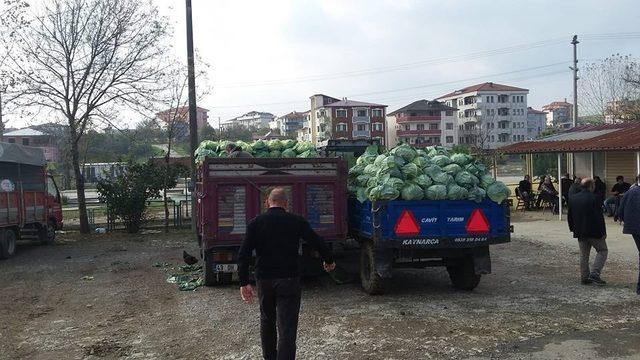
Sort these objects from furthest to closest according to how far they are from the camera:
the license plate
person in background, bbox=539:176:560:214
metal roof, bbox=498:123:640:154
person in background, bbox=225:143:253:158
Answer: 1. person in background, bbox=539:176:560:214
2. metal roof, bbox=498:123:640:154
3. person in background, bbox=225:143:253:158
4. the license plate

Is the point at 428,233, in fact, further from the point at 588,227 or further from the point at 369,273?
the point at 588,227

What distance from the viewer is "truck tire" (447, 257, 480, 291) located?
8.93m

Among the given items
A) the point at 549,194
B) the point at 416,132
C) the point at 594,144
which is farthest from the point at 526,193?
the point at 416,132

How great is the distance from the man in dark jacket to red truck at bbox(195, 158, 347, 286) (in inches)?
141

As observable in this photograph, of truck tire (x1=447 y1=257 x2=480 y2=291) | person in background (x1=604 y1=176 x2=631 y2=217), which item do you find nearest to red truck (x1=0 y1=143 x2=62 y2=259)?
truck tire (x1=447 y1=257 x2=480 y2=291)

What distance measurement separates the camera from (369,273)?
348 inches

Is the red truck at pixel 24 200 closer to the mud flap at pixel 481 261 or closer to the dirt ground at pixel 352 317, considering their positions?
the dirt ground at pixel 352 317

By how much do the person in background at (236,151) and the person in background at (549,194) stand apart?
1420 cm

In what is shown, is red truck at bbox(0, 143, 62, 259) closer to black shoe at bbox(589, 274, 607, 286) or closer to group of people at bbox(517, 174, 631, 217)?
black shoe at bbox(589, 274, 607, 286)

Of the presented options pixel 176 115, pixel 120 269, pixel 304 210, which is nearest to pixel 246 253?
pixel 304 210

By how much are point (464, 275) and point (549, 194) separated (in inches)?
554

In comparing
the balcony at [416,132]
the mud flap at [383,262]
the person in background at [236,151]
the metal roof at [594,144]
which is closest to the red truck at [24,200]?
the person in background at [236,151]

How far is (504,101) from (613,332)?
336 feet

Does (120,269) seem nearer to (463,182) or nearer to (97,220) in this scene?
(463,182)
